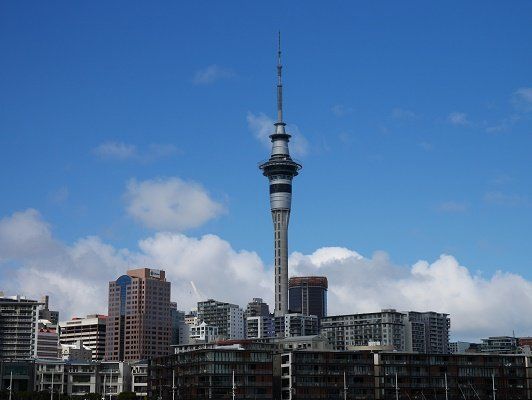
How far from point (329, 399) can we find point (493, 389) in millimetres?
36590

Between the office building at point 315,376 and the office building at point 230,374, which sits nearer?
the office building at point 230,374

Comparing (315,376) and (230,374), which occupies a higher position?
(230,374)

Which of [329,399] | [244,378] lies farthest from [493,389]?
[244,378]

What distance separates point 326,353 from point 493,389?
37.8 metres

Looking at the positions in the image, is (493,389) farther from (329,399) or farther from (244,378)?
(244,378)

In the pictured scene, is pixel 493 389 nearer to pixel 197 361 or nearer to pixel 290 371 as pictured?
pixel 290 371

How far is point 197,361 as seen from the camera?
19150 cm

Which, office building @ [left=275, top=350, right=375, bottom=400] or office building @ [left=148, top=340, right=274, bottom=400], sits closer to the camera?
office building @ [left=148, top=340, right=274, bottom=400]

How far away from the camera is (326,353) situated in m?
198

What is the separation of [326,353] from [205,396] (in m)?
29.5

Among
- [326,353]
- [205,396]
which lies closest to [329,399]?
[326,353]

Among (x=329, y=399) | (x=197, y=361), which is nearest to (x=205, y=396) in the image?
(x=197, y=361)

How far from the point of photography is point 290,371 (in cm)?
19412

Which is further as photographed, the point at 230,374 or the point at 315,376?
the point at 315,376
